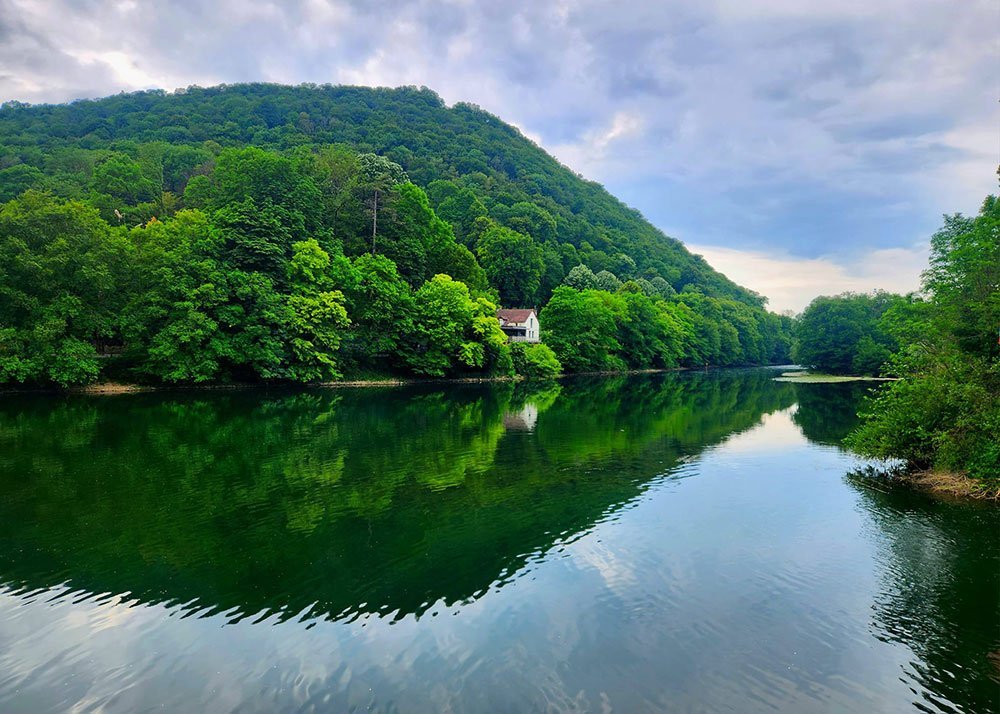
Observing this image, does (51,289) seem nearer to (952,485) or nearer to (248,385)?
(248,385)

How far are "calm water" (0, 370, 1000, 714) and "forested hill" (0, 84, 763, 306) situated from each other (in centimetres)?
7169

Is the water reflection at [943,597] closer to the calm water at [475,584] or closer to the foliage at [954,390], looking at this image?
the calm water at [475,584]

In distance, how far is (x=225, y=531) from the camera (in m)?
14.5

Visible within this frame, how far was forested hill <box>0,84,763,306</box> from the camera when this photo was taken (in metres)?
98.4

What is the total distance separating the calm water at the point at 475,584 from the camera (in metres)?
8.48

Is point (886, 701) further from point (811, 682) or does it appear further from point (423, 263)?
point (423, 263)

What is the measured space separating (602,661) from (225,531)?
10372 mm

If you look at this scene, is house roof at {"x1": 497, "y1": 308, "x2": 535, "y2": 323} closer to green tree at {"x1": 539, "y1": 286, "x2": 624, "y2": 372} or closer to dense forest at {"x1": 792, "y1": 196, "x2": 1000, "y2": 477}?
green tree at {"x1": 539, "y1": 286, "x2": 624, "y2": 372}

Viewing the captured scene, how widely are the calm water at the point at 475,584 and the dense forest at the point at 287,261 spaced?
25.8m

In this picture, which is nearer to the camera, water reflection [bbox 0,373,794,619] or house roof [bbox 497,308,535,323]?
water reflection [bbox 0,373,794,619]

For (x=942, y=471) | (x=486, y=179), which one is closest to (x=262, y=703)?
(x=942, y=471)

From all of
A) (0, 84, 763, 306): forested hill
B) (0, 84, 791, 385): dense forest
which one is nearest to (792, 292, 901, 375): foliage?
(0, 84, 791, 385): dense forest

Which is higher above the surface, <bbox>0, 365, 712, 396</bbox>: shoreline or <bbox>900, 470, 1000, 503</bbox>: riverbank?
<bbox>900, 470, 1000, 503</bbox>: riverbank

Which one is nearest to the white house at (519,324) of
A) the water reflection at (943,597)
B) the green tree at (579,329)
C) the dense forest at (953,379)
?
the green tree at (579,329)
